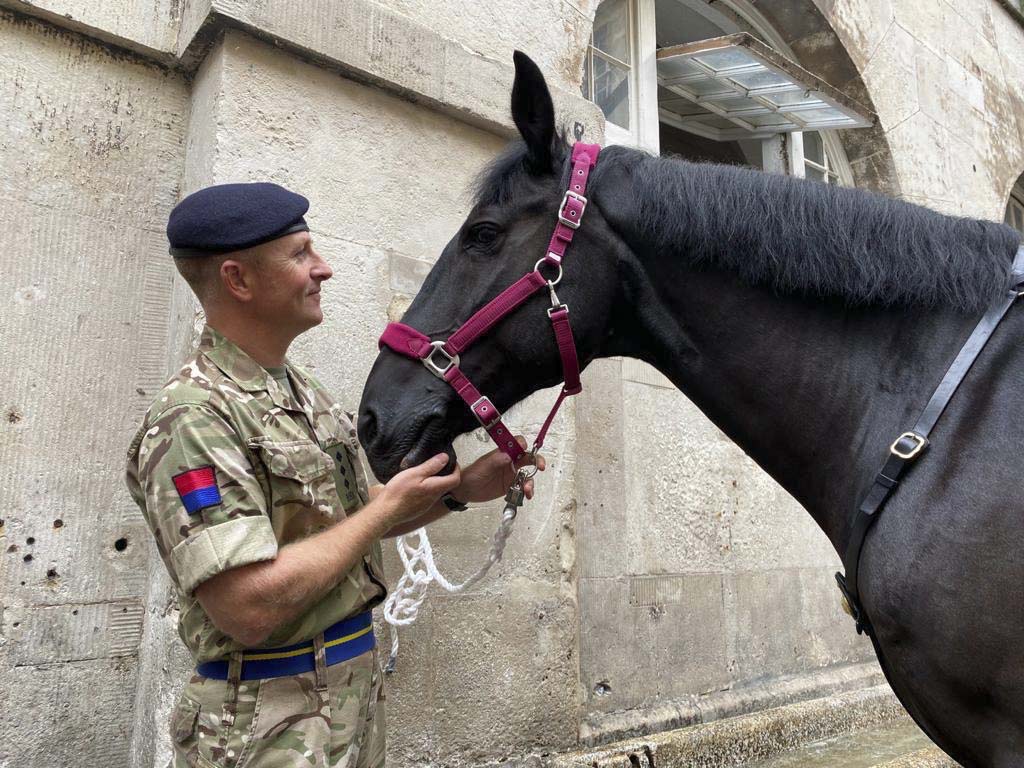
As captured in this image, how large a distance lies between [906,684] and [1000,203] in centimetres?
→ 637

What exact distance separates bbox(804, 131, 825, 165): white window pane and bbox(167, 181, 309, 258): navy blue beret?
495 cm

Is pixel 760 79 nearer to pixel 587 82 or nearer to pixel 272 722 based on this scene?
pixel 587 82

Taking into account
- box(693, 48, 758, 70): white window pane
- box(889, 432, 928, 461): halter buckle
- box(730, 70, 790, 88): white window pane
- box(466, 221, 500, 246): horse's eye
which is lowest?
box(889, 432, 928, 461): halter buckle

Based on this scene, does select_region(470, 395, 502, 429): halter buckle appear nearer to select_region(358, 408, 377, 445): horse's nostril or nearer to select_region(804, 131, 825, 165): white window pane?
select_region(358, 408, 377, 445): horse's nostril

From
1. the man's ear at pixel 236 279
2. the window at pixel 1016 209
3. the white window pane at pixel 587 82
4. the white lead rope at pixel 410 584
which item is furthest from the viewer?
the window at pixel 1016 209

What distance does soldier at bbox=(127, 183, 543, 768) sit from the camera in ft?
3.84

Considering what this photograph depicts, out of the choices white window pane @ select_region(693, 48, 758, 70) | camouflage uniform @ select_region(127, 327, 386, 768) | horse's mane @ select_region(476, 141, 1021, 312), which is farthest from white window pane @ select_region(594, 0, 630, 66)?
camouflage uniform @ select_region(127, 327, 386, 768)

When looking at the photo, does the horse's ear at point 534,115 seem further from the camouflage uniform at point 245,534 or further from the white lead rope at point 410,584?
the white lead rope at point 410,584

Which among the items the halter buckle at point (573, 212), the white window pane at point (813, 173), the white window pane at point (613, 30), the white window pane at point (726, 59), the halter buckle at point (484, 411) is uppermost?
the white window pane at point (613, 30)

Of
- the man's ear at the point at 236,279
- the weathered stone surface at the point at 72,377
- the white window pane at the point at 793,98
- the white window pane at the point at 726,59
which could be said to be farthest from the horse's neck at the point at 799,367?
the white window pane at the point at 793,98

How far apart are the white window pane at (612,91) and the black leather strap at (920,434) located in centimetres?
309

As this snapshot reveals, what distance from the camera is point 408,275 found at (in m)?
2.53

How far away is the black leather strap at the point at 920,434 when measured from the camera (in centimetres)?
125

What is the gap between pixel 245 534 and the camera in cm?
116
